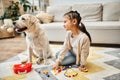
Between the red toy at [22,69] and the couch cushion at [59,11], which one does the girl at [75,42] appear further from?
the couch cushion at [59,11]

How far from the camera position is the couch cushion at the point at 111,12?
347 cm

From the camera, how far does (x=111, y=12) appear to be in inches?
138

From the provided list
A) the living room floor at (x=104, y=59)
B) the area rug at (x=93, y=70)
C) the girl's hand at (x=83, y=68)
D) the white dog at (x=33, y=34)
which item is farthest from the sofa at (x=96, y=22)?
the girl's hand at (x=83, y=68)

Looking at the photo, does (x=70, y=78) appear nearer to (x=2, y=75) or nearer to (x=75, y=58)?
(x=75, y=58)

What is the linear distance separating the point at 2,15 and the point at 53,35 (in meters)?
2.16

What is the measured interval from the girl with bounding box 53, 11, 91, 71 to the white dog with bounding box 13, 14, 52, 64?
32 centimetres

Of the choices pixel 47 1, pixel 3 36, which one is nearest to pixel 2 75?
pixel 3 36

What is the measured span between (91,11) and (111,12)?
0.46 m

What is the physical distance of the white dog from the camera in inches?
80.7

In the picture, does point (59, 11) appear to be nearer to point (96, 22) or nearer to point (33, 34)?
point (96, 22)

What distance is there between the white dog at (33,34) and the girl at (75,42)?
323 mm

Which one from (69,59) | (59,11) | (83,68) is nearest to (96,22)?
(59,11)

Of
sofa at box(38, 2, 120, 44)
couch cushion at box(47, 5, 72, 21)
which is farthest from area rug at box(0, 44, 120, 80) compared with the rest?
couch cushion at box(47, 5, 72, 21)

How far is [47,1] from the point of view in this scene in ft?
14.6
